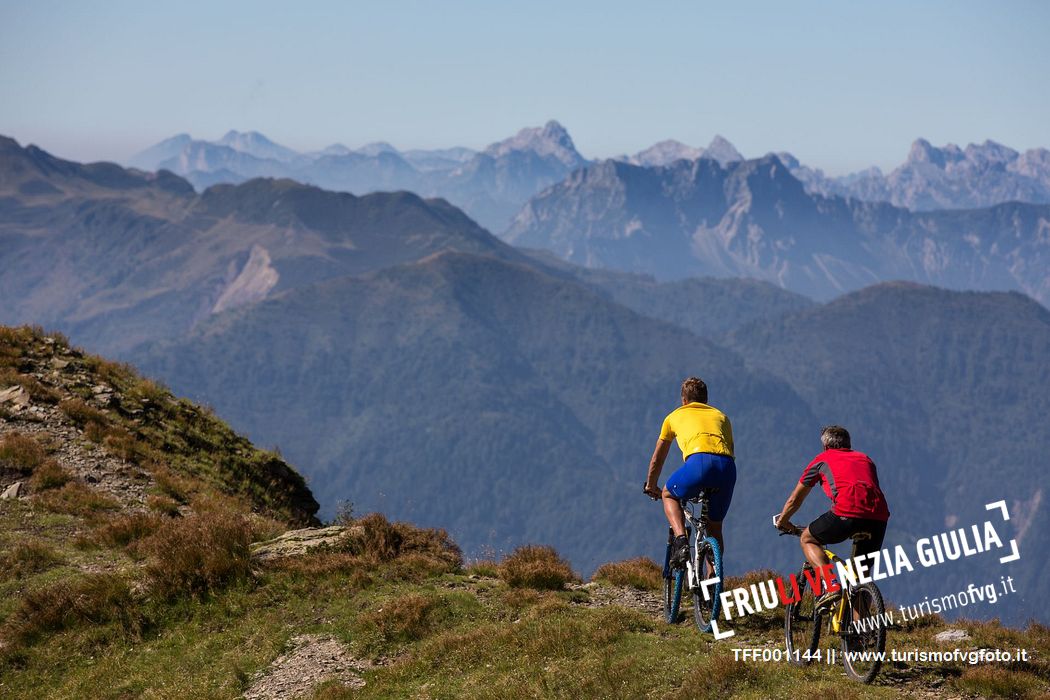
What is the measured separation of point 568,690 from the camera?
9594 millimetres

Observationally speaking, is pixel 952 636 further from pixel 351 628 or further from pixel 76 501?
pixel 76 501

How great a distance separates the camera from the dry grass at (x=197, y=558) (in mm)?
12836

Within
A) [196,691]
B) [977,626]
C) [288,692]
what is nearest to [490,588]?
[288,692]

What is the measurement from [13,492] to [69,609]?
4.71 metres

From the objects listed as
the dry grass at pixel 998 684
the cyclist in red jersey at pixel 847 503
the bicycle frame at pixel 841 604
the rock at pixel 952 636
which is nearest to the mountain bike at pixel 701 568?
the cyclist in red jersey at pixel 847 503

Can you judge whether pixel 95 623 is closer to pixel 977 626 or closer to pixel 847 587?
pixel 847 587

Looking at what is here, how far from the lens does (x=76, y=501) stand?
1570cm

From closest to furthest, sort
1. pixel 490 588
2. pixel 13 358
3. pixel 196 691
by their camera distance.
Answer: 1. pixel 196 691
2. pixel 490 588
3. pixel 13 358

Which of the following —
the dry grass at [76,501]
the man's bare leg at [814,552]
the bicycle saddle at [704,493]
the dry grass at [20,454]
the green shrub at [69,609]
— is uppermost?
the dry grass at [20,454]

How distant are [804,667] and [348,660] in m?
5.66

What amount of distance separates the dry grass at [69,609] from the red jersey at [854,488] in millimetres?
9514

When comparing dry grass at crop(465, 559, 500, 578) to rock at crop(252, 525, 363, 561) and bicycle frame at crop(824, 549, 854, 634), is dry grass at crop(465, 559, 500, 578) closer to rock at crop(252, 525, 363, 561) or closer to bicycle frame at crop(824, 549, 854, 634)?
rock at crop(252, 525, 363, 561)

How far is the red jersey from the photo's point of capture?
31.7 ft

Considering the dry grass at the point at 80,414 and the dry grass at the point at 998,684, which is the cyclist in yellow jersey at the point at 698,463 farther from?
the dry grass at the point at 80,414
